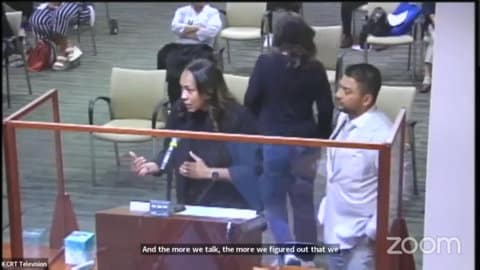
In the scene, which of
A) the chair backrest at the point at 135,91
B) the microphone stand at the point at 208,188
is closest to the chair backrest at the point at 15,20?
the chair backrest at the point at 135,91

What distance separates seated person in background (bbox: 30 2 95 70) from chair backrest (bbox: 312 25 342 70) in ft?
3.89

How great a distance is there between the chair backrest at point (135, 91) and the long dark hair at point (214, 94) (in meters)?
0.91

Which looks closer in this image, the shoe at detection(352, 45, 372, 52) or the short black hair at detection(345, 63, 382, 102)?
the short black hair at detection(345, 63, 382, 102)

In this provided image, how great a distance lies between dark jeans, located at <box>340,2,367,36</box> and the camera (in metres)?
4.84

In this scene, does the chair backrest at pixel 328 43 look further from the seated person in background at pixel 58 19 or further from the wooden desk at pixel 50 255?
the wooden desk at pixel 50 255

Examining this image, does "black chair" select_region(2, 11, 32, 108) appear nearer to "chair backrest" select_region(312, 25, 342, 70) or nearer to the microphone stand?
"chair backrest" select_region(312, 25, 342, 70)

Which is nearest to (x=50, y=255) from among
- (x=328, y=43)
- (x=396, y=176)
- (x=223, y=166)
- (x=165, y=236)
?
(x=165, y=236)

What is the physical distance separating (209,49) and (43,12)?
0.89 m

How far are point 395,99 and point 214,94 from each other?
840mm

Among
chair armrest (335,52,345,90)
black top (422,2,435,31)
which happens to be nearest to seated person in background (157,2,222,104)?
chair armrest (335,52,345,90)

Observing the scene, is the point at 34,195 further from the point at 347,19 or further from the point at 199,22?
the point at 347,19

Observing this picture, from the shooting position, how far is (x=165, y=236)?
3.31 meters

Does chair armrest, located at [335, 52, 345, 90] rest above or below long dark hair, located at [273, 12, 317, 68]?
below

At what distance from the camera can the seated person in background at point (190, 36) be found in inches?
192
